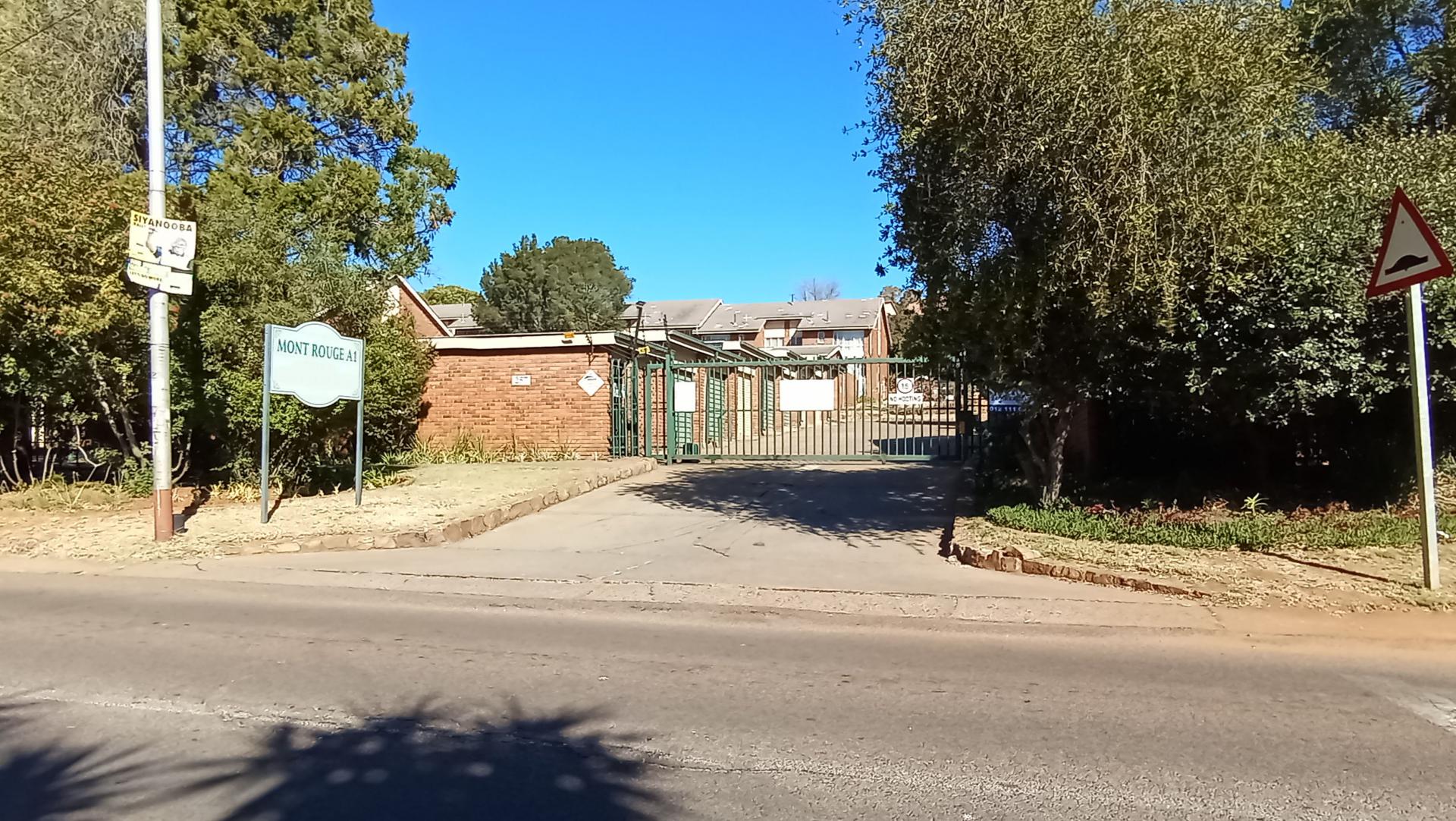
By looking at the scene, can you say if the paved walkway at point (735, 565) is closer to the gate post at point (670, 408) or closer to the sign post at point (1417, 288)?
the sign post at point (1417, 288)

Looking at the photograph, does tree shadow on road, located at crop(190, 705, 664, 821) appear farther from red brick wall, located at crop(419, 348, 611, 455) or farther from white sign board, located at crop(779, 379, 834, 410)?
red brick wall, located at crop(419, 348, 611, 455)

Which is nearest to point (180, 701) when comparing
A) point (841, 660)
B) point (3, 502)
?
point (841, 660)

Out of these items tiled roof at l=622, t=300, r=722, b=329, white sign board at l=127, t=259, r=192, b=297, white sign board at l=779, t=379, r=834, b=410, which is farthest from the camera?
tiled roof at l=622, t=300, r=722, b=329

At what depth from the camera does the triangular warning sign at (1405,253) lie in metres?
6.48

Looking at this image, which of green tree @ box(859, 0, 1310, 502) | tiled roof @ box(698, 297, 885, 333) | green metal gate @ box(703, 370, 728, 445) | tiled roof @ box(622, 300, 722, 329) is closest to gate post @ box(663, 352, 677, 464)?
green metal gate @ box(703, 370, 728, 445)

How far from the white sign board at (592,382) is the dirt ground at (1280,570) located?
1032 centimetres

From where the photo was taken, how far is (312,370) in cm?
1209

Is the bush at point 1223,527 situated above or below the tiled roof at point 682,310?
below

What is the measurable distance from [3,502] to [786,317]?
62.8 m

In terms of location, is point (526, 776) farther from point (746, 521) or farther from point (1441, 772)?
point (746, 521)

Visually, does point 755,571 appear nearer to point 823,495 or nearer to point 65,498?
point 823,495

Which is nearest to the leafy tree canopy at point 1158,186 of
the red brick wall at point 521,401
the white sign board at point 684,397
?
the white sign board at point 684,397

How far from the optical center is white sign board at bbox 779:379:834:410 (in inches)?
679

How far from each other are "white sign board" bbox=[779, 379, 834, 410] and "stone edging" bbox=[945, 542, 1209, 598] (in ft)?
26.5
